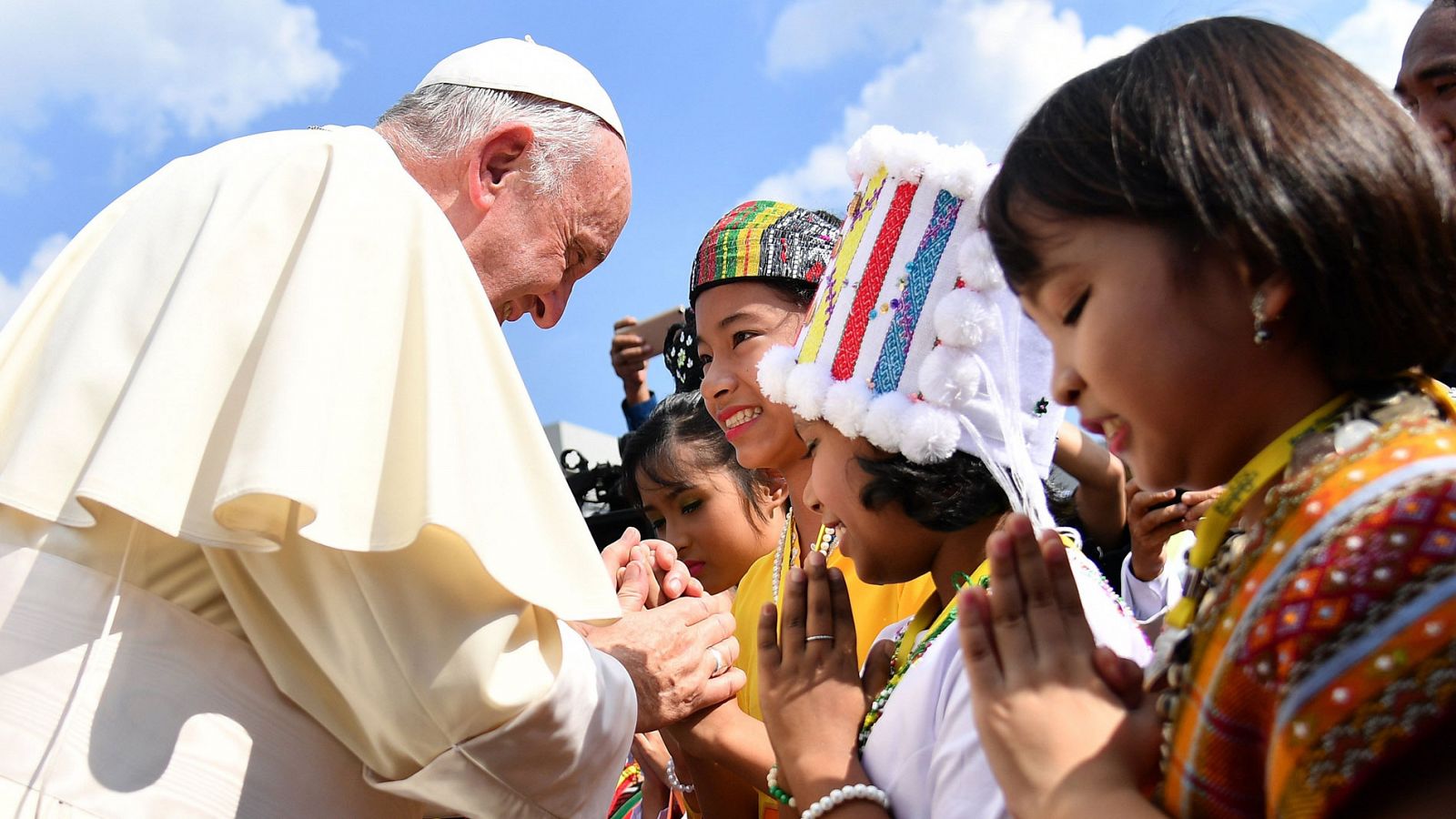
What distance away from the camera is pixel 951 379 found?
2465 millimetres

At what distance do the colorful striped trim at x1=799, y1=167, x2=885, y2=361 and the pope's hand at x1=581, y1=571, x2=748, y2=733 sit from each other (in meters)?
0.66

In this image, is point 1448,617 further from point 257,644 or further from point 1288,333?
point 257,644

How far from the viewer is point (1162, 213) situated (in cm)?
150

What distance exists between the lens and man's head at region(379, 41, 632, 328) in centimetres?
340

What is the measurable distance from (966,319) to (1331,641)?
134cm

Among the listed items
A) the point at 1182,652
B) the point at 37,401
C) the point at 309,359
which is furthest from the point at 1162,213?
the point at 37,401

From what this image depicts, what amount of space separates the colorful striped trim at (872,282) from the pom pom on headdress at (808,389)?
3cm

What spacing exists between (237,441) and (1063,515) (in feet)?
8.59

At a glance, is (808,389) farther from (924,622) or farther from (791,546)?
(791,546)

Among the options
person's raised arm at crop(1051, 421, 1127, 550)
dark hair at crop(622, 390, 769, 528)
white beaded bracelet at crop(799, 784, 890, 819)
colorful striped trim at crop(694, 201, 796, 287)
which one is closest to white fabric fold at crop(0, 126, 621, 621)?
white beaded bracelet at crop(799, 784, 890, 819)

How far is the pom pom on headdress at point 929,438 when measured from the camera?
242 centimetres

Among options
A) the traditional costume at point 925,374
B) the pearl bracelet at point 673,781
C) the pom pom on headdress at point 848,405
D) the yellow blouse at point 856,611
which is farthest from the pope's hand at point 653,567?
the pom pom on headdress at point 848,405

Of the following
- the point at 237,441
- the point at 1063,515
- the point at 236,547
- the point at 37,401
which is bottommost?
the point at 1063,515

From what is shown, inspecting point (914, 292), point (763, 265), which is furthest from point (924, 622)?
point (763, 265)
